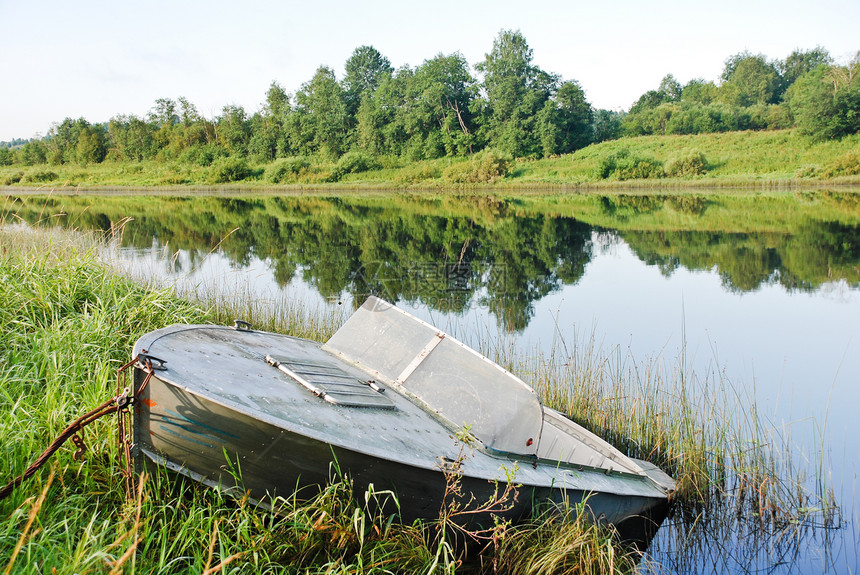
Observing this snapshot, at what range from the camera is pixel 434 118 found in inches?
2213

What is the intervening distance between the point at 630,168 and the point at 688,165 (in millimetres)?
3926

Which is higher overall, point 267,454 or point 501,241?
point 501,241

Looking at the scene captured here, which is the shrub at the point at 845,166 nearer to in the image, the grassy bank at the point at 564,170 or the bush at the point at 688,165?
the grassy bank at the point at 564,170

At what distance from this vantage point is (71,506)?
3.01 meters

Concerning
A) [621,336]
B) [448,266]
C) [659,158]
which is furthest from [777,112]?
[621,336]

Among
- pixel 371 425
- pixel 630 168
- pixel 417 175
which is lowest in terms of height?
pixel 371 425

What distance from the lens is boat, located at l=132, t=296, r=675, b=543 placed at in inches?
108

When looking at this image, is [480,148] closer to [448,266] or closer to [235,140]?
[235,140]

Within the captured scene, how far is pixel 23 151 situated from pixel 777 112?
82.9 meters

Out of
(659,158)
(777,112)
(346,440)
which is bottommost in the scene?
(346,440)

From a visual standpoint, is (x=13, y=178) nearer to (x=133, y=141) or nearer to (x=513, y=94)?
(x=133, y=141)

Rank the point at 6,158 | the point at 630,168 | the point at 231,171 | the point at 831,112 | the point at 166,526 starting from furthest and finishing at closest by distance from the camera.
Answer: the point at 6,158, the point at 231,171, the point at 630,168, the point at 831,112, the point at 166,526

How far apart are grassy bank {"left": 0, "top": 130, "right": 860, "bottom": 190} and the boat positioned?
34.1 metres

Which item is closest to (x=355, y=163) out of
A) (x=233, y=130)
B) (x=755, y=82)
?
(x=233, y=130)
